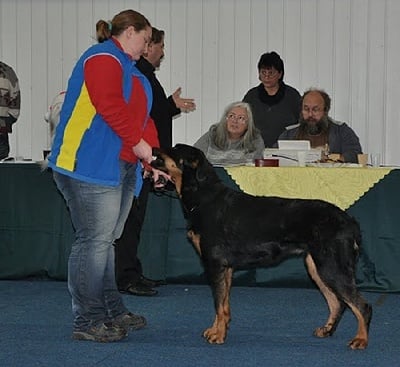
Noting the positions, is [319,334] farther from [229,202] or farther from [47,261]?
[47,261]

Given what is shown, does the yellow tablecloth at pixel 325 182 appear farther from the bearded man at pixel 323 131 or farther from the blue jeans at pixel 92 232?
the blue jeans at pixel 92 232

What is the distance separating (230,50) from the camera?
8.21m

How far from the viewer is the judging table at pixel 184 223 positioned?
5.88 m

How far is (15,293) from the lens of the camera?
5926 mm

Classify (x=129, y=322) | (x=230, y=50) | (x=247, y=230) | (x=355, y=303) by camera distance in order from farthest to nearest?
(x=230, y=50) < (x=129, y=322) < (x=247, y=230) < (x=355, y=303)

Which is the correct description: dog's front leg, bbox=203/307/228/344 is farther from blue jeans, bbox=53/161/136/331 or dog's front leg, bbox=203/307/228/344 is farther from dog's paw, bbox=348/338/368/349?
dog's paw, bbox=348/338/368/349

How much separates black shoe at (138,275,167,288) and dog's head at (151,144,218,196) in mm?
1413

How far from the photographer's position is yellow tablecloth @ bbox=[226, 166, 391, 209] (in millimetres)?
5855

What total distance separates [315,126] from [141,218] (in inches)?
64.3

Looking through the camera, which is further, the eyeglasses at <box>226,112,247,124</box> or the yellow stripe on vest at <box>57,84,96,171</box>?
the eyeglasses at <box>226,112,247,124</box>

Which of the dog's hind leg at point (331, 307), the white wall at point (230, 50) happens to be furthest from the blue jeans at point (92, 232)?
the white wall at point (230, 50)

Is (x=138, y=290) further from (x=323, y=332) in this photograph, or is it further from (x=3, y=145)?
(x=3, y=145)

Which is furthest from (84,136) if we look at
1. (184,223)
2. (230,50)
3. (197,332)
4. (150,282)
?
(230,50)

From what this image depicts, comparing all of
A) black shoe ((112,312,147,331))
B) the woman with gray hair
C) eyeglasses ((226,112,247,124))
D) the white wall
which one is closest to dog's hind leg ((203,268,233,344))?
black shoe ((112,312,147,331))
